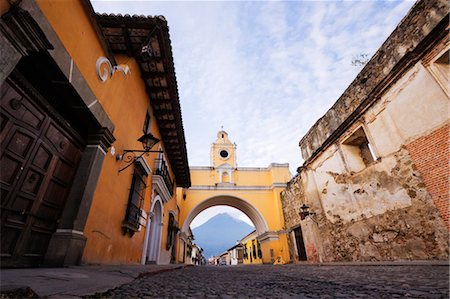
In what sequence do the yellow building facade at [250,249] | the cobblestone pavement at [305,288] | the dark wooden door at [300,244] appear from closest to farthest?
the cobblestone pavement at [305,288] → the dark wooden door at [300,244] → the yellow building facade at [250,249]

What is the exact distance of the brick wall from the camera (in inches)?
162

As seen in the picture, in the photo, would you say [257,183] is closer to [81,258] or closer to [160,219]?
[160,219]

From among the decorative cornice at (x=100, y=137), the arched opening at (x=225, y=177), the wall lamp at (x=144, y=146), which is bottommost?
the decorative cornice at (x=100, y=137)

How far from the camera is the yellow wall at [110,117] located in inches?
123

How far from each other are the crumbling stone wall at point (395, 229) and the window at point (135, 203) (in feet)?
21.4

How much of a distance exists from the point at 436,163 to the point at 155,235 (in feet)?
29.4

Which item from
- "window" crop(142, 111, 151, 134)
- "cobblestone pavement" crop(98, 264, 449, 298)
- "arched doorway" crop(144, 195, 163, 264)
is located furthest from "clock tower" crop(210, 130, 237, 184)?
"cobblestone pavement" crop(98, 264, 449, 298)

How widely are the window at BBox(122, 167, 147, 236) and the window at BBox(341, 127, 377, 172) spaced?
6772 millimetres

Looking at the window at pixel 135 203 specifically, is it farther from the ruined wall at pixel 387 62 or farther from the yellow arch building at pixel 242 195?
the yellow arch building at pixel 242 195

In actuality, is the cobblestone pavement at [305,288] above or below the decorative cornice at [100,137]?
below

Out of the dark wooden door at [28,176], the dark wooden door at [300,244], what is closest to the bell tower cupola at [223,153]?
the dark wooden door at [300,244]

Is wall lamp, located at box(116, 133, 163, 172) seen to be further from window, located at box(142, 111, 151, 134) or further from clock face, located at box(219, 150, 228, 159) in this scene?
clock face, located at box(219, 150, 228, 159)

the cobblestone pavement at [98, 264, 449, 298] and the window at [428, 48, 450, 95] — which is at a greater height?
the window at [428, 48, 450, 95]

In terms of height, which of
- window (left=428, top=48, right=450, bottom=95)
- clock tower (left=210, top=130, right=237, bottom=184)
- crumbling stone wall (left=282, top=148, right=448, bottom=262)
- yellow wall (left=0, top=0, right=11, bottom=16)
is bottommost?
crumbling stone wall (left=282, top=148, right=448, bottom=262)
